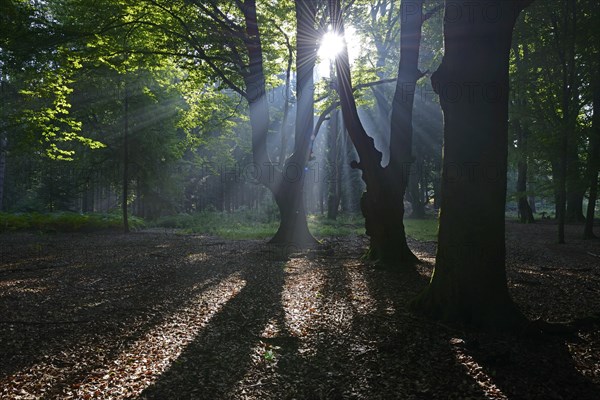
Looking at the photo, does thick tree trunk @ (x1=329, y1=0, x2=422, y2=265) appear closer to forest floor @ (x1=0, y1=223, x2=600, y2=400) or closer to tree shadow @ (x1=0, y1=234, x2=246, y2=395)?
forest floor @ (x1=0, y1=223, x2=600, y2=400)

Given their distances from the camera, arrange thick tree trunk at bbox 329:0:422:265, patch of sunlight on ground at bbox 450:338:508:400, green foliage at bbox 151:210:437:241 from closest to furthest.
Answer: patch of sunlight on ground at bbox 450:338:508:400 < thick tree trunk at bbox 329:0:422:265 < green foliage at bbox 151:210:437:241

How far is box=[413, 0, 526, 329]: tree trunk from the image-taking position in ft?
13.8

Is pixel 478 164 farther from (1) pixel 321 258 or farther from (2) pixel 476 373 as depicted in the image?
(1) pixel 321 258

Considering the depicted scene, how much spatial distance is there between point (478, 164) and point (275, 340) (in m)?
2.88

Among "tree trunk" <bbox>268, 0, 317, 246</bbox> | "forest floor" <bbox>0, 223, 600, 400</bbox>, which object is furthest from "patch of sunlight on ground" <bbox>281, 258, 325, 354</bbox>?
"tree trunk" <bbox>268, 0, 317, 246</bbox>

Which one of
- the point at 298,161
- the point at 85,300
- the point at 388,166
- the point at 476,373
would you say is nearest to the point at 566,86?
the point at 388,166

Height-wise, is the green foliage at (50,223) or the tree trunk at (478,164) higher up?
the tree trunk at (478,164)

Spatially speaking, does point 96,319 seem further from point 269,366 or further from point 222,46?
point 222,46

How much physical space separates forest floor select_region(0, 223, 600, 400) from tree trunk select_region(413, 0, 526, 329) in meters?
0.45

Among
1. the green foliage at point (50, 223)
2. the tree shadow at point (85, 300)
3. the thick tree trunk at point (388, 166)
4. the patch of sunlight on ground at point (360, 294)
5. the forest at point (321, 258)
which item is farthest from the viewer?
the green foliage at point (50, 223)

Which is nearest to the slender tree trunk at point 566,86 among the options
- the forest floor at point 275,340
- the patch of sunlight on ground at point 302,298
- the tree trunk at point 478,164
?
the forest floor at point 275,340

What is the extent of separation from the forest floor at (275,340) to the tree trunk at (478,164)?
0.45 metres

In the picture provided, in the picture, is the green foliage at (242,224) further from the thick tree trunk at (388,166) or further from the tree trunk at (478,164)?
the tree trunk at (478,164)

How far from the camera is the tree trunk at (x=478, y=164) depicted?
13.8 ft
